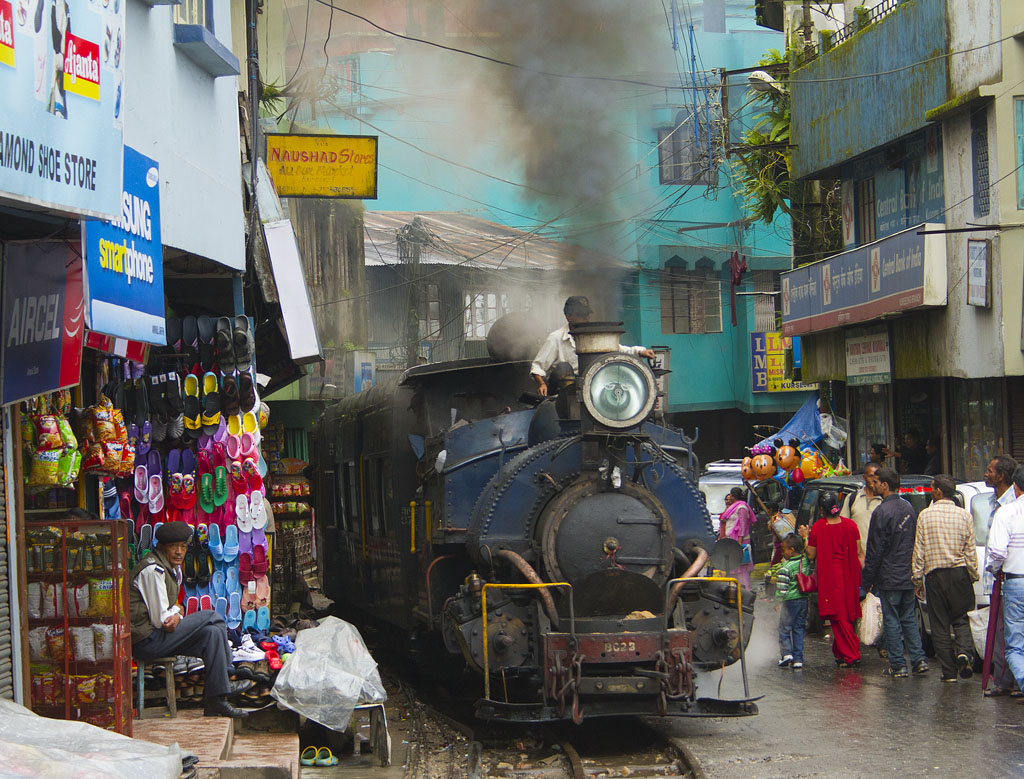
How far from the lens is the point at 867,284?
58.3 feet

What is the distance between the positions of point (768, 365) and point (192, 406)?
21.7 meters

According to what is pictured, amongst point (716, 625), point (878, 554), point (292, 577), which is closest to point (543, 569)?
point (716, 625)

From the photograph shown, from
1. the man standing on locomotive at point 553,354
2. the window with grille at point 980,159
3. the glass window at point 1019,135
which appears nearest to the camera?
the man standing on locomotive at point 553,354

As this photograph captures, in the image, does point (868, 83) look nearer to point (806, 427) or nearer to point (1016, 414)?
point (1016, 414)

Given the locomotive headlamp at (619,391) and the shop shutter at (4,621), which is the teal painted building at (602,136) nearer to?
the locomotive headlamp at (619,391)

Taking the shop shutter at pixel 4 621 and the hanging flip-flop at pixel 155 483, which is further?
the hanging flip-flop at pixel 155 483

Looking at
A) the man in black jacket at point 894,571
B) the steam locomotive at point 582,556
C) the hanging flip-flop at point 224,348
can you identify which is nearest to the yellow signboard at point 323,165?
the hanging flip-flop at point 224,348

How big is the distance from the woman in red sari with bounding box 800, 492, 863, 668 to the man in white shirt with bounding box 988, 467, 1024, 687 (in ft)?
6.63

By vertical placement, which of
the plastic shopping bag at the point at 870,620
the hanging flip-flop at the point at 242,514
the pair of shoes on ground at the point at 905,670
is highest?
the hanging flip-flop at the point at 242,514

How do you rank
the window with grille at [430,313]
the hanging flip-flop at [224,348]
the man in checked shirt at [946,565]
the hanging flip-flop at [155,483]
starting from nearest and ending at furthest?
the hanging flip-flop at [155,483], the hanging flip-flop at [224,348], the man in checked shirt at [946,565], the window with grille at [430,313]

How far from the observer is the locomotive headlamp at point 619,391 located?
25.5 feet

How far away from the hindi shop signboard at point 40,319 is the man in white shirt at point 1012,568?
6.32 meters

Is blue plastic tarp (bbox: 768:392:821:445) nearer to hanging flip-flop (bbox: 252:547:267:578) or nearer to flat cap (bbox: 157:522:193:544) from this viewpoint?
hanging flip-flop (bbox: 252:547:267:578)

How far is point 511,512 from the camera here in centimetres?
805
